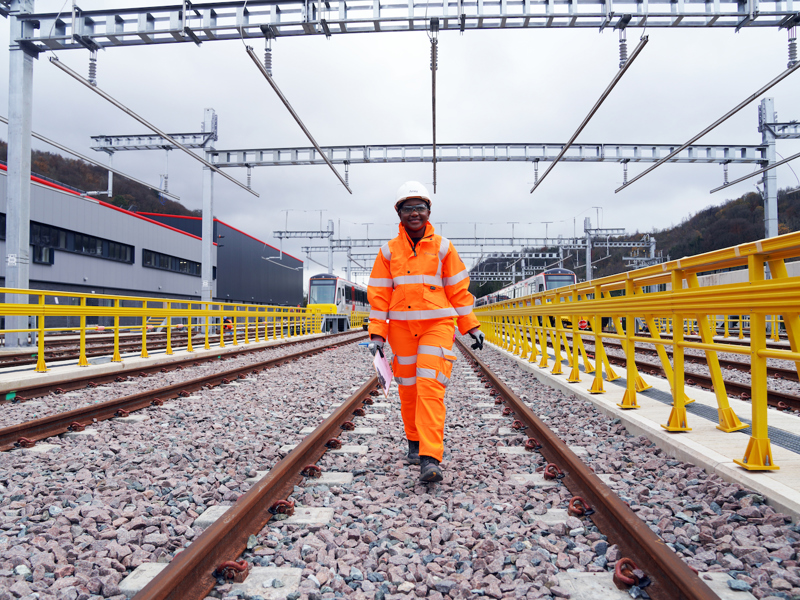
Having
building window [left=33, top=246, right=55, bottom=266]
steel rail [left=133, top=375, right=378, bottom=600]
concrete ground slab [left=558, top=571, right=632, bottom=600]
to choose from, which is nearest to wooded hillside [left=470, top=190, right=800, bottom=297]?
building window [left=33, top=246, right=55, bottom=266]

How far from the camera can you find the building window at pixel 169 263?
Result: 3784 cm

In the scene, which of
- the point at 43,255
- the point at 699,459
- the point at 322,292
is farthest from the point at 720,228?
the point at 699,459

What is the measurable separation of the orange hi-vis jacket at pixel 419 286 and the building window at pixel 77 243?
3054 centimetres

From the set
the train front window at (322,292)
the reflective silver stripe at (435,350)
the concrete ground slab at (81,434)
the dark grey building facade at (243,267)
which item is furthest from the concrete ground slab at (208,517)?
the dark grey building facade at (243,267)

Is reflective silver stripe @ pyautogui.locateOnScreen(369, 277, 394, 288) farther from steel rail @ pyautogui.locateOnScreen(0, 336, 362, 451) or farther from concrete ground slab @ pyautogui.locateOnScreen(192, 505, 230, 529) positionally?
steel rail @ pyautogui.locateOnScreen(0, 336, 362, 451)

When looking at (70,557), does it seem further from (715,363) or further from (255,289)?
(255,289)

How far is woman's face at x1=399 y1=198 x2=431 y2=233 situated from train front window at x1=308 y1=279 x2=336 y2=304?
24.7m

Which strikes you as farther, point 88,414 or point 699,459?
point 88,414

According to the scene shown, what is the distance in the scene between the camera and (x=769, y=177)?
54.4ft

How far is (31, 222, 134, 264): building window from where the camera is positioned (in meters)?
27.5

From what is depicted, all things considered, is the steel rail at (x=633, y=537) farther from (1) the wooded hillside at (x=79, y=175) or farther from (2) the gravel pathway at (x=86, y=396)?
(1) the wooded hillside at (x=79, y=175)

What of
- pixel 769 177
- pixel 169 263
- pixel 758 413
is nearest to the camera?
pixel 758 413

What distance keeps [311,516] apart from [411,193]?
2.10m

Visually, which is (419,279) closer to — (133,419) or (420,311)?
(420,311)
